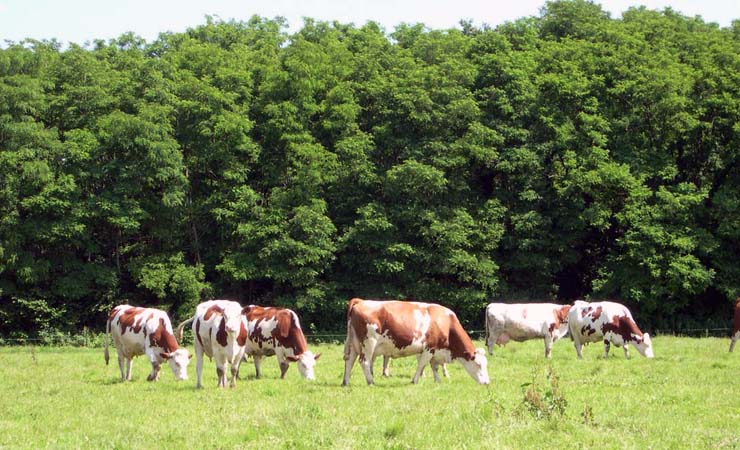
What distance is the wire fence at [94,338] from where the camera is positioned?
3912cm

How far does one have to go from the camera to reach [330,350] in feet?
102

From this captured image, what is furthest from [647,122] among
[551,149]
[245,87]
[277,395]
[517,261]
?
[277,395]

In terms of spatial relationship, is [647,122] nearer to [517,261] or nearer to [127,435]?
[517,261]

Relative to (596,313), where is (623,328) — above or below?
below

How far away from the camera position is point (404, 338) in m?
18.3

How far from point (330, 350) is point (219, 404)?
16.1 meters

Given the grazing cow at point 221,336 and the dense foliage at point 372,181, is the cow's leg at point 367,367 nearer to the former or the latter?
the grazing cow at point 221,336

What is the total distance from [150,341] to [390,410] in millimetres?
8599

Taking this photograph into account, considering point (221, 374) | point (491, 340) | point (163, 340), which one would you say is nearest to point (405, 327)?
point (221, 374)

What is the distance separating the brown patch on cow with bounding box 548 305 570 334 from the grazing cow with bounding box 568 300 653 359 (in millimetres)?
770

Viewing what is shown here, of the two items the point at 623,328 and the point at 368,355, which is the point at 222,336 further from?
the point at 623,328

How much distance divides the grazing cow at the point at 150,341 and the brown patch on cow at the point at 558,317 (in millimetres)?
12399

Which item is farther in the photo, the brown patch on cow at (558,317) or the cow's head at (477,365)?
the brown patch on cow at (558,317)

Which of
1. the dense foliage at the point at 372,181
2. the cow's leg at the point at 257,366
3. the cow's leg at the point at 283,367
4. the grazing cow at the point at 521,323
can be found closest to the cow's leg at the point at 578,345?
the grazing cow at the point at 521,323
